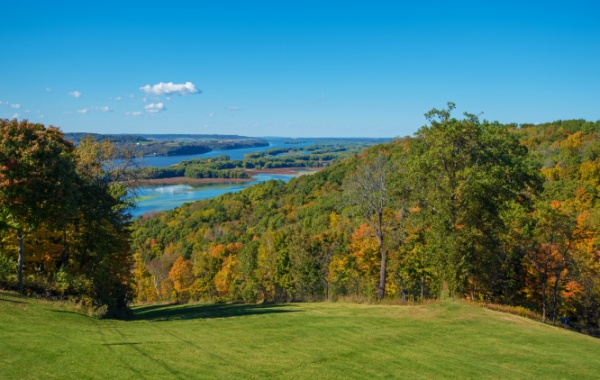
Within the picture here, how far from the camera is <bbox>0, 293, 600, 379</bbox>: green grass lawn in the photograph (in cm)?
962

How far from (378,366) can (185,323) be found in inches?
348

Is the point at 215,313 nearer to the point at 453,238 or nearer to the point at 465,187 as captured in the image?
the point at 453,238

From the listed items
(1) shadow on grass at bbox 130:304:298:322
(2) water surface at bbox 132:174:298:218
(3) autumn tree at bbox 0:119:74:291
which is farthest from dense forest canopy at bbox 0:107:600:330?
(2) water surface at bbox 132:174:298:218

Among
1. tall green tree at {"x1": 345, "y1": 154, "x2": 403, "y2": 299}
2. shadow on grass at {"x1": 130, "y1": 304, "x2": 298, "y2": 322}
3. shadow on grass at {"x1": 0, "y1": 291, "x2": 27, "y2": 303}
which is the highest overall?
tall green tree at {"x1": 345, "y1": 154, "x2": 403, "y2": 299}

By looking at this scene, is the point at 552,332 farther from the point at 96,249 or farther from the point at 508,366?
the point at 96,249

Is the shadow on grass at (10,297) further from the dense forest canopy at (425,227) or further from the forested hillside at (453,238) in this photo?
the forested hillside at (453,238)

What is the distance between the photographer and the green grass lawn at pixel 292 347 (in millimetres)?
9617

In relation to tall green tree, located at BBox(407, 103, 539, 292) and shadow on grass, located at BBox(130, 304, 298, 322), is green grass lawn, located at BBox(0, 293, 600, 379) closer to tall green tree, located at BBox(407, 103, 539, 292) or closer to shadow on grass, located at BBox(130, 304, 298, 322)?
shadow on grass, located at BBox(130, 304, 298, 322)

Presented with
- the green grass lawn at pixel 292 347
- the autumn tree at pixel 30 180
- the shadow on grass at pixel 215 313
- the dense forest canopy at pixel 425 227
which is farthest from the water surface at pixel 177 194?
the green grass lawn at pixel 292 347

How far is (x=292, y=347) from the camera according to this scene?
1247 centimetres

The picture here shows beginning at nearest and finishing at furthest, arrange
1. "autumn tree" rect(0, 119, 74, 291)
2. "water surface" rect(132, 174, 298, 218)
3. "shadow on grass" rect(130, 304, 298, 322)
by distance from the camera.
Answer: "autumn tree" rect(0, 119, 74, 291) < "shadow on grass" rect(130, 304, 298, 322) < "water surface" rect(132, 174, 298, 218)

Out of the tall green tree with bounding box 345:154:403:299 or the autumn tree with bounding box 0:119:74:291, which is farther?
the tall green tree with bounding box 345:154:403:299

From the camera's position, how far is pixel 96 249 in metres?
23.1

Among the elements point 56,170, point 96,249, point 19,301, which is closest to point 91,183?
point 96,249
